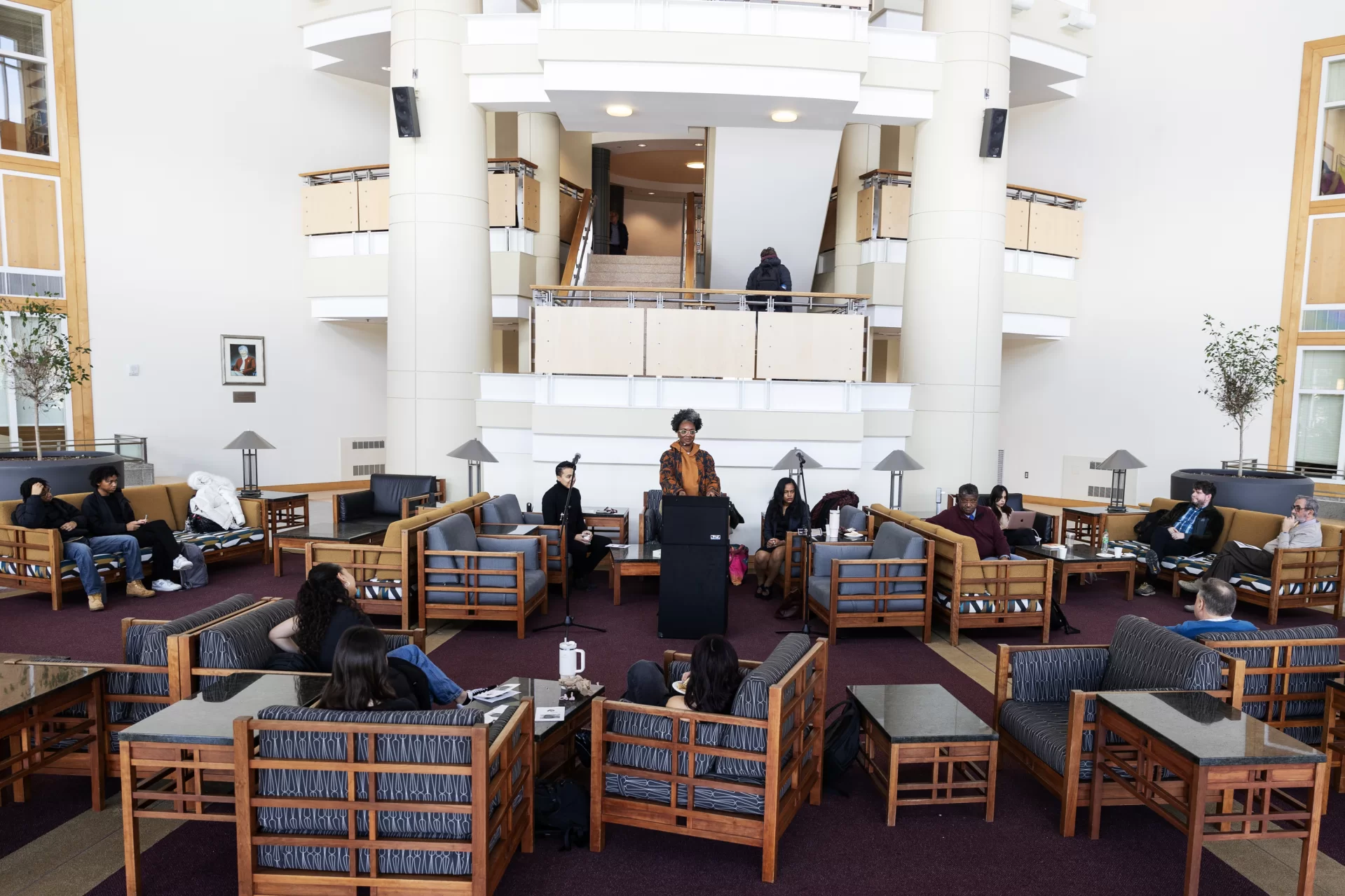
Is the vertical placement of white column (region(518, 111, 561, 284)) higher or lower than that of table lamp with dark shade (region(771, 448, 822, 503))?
higher

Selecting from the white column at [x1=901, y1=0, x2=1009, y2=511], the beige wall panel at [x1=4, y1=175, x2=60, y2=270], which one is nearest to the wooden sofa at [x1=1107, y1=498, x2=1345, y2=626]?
the white column at [x1=901, y1=0, x2=1009, y2=511]

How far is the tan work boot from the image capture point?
23.9ft

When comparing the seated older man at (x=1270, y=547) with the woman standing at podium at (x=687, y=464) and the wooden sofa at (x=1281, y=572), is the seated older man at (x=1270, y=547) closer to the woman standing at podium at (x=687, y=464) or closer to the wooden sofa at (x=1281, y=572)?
the wooden sofa at (x=1281, y=572)

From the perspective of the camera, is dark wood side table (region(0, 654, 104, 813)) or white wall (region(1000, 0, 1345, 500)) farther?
white wall (region(1000, 0, 1345, 500))

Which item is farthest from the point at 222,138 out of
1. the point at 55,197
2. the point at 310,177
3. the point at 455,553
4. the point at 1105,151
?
the point at 1105,151

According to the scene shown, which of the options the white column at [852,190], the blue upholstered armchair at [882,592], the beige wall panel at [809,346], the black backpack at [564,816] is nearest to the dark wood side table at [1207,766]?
the black backpack at [564,816]

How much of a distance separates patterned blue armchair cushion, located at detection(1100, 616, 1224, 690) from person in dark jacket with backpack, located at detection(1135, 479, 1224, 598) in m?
4.82

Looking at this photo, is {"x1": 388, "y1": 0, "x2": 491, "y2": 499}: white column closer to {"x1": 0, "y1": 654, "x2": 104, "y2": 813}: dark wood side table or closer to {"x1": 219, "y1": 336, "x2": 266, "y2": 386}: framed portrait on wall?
{"x1": 219, "y1": 336, "x2": 266, "y2": 386}: framed portrait on wall

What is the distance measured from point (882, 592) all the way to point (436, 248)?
7.17 m

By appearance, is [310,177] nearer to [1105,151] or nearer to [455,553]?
[455,553]

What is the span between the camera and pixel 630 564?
23.7 feet

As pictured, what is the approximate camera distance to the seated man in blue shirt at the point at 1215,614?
13.6 ft

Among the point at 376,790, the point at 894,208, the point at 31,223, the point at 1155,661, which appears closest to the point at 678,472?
the point at 1155,661

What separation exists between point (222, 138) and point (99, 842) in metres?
12.7
